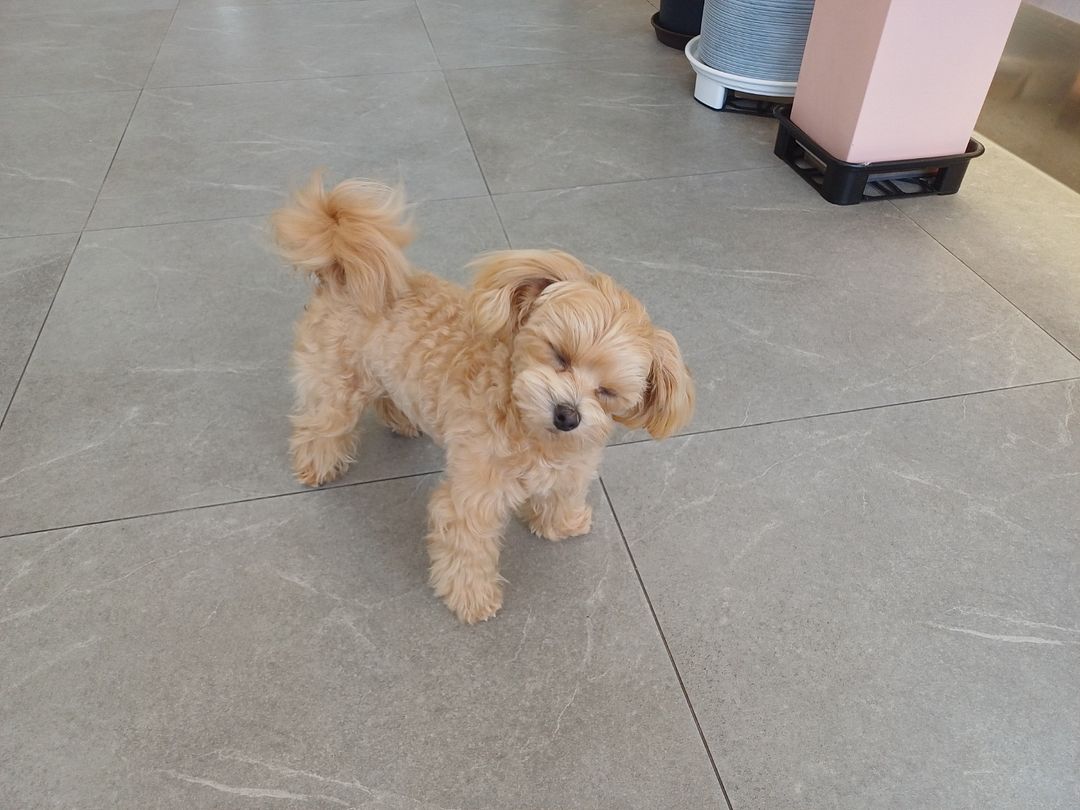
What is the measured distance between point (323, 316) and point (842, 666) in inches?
50.3

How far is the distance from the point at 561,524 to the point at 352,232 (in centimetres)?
77

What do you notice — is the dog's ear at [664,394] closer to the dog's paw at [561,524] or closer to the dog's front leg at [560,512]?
the dog's front leg at [560,512]

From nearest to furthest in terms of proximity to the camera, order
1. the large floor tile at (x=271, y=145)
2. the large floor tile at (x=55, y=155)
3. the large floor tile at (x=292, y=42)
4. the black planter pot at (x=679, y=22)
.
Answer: the large floor tile at (x=55, y=155) → the large floor tile at (x=271, y=145) → the large floor tile at (x=292, y=42) → the black planter pot at (x=679, y=22)

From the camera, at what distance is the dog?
47.6 inches

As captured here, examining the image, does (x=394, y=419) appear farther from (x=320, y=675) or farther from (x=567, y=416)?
(x=567, y=416)

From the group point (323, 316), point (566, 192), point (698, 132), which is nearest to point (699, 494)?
point (323, 316)

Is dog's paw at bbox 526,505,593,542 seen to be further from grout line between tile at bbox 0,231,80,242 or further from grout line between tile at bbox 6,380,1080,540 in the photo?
grout line between tile at bbox 0,231,80,242

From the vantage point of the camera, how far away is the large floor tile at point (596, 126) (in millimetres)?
3125

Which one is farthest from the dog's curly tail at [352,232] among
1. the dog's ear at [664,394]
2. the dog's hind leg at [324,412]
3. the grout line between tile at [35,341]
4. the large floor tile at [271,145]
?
the large floor tile at [271,145]

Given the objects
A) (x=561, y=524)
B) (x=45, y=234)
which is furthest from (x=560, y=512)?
(x=45, y=234)

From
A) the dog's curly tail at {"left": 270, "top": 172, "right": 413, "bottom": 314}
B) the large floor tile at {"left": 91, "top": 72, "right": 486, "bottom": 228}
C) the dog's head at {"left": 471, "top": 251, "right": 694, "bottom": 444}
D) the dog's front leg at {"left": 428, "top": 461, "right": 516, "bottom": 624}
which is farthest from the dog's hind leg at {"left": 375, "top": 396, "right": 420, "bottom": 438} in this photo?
the large floor tile at {"left": 91, "top": 72, "right": 486, "bottom": 228}

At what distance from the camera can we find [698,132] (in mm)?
3398

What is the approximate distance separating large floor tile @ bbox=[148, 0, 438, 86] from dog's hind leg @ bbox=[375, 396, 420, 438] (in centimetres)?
260

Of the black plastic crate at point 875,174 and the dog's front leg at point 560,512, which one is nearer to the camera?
the dog's front leg at point 560,512
